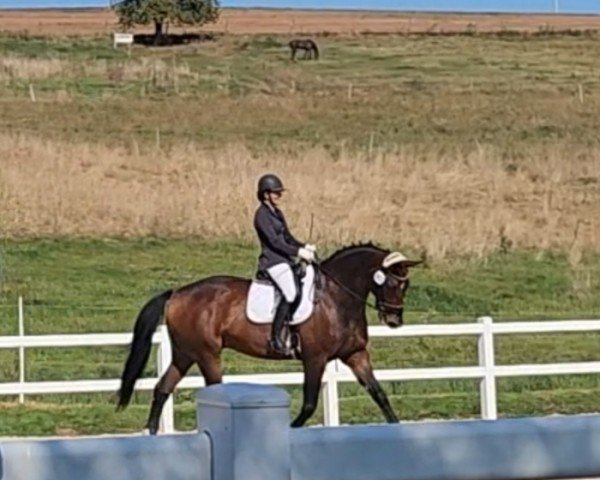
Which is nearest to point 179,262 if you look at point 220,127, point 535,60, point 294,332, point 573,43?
point 294,332

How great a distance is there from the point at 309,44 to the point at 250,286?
6074 centimetres

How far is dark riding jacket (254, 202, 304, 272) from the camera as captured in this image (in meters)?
14.6

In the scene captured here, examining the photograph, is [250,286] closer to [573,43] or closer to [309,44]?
[309,44]

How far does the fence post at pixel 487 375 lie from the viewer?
17266 mm

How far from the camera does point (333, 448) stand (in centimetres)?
443

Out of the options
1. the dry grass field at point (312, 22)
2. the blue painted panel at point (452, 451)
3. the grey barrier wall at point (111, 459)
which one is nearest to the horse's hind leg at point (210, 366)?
the blue painted panel at point (452, 451)

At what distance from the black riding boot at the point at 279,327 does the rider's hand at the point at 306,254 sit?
45 centimetres

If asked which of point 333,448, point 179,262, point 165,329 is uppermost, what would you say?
point 333,448

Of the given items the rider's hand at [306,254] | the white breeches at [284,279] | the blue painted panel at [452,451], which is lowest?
the white breeches at [284,279]

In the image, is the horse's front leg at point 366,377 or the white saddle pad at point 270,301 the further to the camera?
the white saddle pad at point 270,301

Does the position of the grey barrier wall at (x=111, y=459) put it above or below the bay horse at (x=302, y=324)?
above

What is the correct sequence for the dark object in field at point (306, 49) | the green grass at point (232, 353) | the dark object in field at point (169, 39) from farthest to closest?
the dark object in field at point (169, 39) < the dark object in field at point (306, 49) < the green grass at point (232, 353)

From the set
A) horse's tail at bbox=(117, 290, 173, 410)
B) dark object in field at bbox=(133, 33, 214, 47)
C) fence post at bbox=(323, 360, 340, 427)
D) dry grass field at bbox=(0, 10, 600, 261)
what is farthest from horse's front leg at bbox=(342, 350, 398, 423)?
dark object in field at bbox=(133, 33, 214, 47)

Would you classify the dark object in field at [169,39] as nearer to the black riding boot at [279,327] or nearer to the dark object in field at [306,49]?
the dark object in field at [306,49]
